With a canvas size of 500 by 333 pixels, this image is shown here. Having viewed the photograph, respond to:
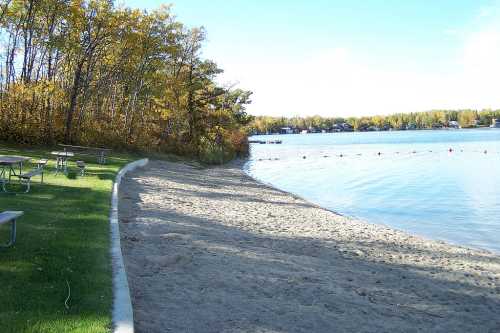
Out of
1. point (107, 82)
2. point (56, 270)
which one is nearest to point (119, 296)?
point (56, 270)

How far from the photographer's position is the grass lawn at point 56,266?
16.3 ft

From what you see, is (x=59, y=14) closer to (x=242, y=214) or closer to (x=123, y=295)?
(x=242, y=214)

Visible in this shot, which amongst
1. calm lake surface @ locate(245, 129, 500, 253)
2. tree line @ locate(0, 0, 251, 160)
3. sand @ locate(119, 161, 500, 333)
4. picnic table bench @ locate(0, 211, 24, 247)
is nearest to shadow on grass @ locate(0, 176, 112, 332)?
picnic table bench @ locate(0, 211, 24, 247)

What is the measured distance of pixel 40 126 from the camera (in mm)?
27531

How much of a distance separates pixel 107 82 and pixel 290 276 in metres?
31.8

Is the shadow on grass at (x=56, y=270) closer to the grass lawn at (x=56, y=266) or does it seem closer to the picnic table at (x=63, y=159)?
the grass lawn at (x=56, y=266)

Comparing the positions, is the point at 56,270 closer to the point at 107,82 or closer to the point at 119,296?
the point at 119,296

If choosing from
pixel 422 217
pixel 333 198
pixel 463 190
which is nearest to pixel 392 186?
pixel 463 190

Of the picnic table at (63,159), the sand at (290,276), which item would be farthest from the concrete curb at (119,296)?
the picnic table at (63,159)

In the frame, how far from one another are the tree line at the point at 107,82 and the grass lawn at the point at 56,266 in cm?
1695

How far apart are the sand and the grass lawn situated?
0.57 meters

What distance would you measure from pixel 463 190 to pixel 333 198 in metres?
9.05

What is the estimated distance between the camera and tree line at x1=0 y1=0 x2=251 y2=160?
2638 centimetres

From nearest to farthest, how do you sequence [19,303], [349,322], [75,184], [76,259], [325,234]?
[19,303] → [349,322] → [76,259] → [325,234] → [75,184]
